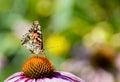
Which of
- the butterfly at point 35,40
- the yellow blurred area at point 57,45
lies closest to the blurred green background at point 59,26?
the yellow blurred area at point 57,45

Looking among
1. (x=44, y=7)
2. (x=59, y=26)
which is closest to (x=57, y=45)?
(x=59, y=26)

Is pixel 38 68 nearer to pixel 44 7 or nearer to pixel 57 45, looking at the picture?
pixel 57 45

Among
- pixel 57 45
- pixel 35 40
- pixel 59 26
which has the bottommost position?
pixel 35 40

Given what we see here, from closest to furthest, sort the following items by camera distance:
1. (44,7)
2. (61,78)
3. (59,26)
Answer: (61,78)
(59,26)
(44,7)

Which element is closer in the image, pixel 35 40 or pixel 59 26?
pixel 35 40

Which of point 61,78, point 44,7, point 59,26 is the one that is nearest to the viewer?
point 61,78

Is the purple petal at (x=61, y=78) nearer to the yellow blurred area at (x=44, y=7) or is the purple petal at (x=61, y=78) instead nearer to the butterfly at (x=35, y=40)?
the butterfly at (x=35, y=40)

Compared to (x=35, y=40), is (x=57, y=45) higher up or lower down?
higher up

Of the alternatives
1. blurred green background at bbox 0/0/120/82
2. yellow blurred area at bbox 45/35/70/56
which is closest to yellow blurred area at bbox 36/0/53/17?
blurred green background at bbox 0/0/120/82
